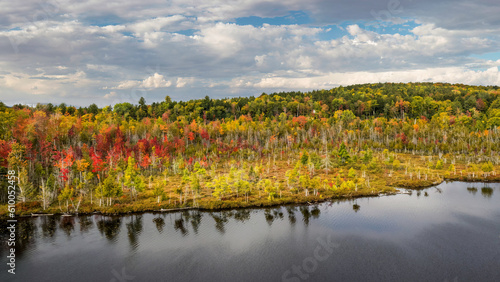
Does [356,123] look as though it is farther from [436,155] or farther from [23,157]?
[23,157]

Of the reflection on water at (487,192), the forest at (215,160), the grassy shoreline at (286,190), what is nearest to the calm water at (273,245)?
the grassy shoreline at (286,190)

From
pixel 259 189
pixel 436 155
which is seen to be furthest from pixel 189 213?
pixel 436 155

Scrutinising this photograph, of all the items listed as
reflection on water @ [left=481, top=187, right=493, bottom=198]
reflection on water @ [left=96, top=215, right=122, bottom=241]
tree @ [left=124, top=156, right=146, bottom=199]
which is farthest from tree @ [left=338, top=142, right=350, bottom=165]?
reflection on water @ [left=96, top=215, right=122, bottom=241]

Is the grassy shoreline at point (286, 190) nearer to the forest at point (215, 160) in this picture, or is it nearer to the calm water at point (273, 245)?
the forest at point (215, 160)

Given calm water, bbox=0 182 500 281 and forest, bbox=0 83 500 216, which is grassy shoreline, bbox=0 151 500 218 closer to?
forest, bbox=0 83 500 216

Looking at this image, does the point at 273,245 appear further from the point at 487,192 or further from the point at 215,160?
the point at 215,160

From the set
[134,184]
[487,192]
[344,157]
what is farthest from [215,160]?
[487,192]
